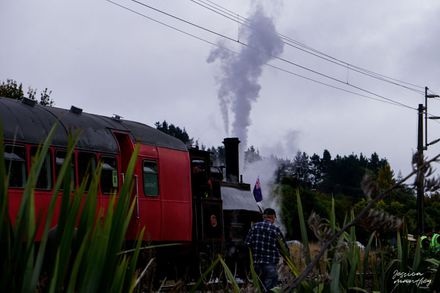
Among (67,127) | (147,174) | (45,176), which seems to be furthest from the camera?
(147,174)

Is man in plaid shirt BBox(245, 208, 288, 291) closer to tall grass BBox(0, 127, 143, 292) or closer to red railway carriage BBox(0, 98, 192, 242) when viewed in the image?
red railway carriage BBox(0, 98, 192, 242)

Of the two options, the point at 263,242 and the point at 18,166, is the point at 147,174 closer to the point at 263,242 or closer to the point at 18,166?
the point at 18,166

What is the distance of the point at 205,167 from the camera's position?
1788 cm

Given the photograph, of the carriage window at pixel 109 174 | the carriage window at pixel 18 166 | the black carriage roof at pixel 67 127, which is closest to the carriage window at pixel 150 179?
the black carriage roof at pixel 67 127

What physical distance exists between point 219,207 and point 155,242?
2.96 metres

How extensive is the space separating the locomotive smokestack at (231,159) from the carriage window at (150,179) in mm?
6253

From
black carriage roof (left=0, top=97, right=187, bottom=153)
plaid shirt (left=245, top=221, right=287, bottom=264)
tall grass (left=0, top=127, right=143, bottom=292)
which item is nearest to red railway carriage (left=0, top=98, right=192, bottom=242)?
black carriage roof (left=0, top=97, right=187, bottom=153)

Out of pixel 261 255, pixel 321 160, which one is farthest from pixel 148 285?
pixel 321 160

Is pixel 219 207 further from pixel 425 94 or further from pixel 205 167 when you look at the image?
pixel 425 94

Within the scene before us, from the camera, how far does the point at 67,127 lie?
13742 millimetres

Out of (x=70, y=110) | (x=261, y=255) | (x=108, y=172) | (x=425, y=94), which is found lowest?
(x=261, y=255)

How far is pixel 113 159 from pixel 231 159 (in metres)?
8.81

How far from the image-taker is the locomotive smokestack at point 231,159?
2218cm

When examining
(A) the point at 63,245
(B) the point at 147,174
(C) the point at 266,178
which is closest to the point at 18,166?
(B) the point at 147,174
